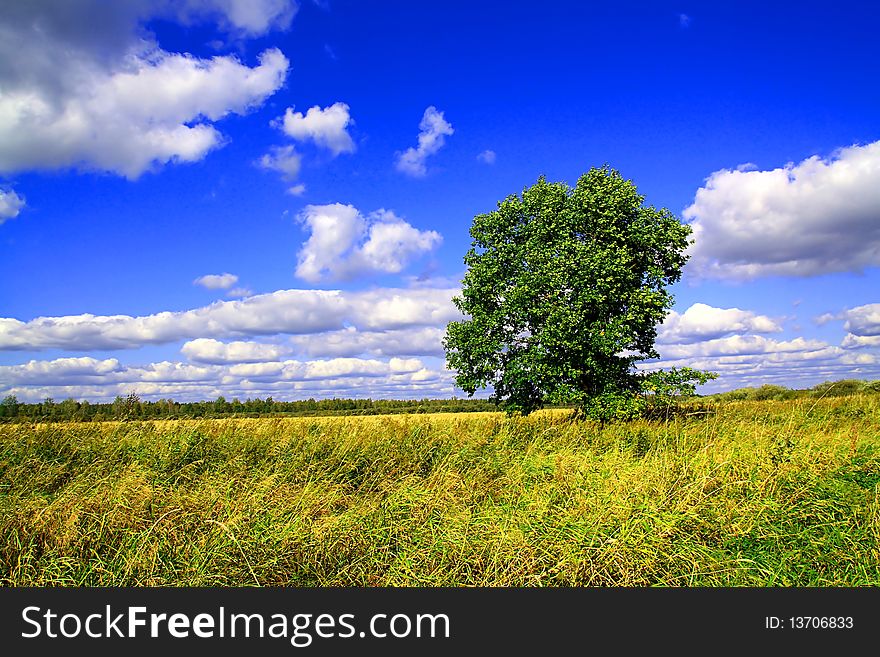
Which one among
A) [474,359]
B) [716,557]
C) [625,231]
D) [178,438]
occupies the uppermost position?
[625,231]

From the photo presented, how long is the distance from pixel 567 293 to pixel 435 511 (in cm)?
1418

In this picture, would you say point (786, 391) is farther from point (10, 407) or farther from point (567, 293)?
point (10, 407)

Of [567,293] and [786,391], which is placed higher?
[567,293]

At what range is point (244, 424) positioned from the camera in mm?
16266

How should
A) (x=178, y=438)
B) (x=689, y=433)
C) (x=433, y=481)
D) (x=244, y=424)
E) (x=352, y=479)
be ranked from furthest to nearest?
1. (x=244, y=424)
2. (x=689, y=433)
3. (x=178, y=438)
4. (x=352, y=479)
5. (x=433, y=481)

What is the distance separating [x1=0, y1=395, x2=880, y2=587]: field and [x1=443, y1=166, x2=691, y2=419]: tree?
23.3 feet

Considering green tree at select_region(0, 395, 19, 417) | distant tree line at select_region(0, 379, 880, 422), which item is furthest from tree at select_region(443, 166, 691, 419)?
green tree at select_region(0, 395, 19, 417)

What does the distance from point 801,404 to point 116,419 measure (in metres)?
22.8

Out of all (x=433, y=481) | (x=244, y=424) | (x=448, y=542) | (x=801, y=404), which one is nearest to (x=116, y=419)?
(x=244, y=424)

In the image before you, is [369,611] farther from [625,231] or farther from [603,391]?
[625,231]

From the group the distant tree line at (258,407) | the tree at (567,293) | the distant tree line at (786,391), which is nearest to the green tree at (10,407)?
the distant tree line at (258,407)

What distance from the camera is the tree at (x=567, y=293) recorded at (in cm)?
2095

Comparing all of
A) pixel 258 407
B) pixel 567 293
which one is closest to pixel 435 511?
pixel 567 293

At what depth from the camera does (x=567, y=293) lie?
70.2 feet
